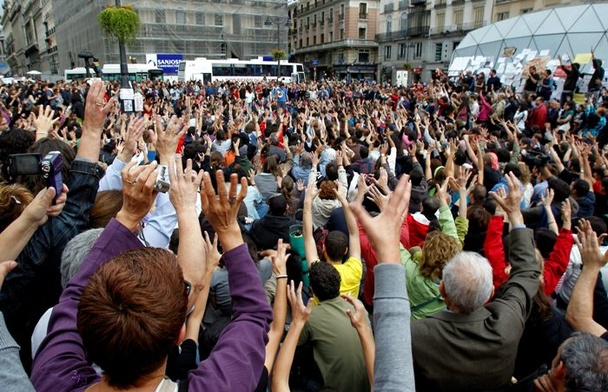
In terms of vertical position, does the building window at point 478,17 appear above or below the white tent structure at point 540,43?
above

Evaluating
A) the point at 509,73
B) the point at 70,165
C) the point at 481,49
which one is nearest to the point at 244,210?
the point at 70,165

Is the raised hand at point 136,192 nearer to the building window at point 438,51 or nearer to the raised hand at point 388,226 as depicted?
the raised hand at point 388,226

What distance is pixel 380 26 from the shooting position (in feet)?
187

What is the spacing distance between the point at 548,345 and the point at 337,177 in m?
3.54

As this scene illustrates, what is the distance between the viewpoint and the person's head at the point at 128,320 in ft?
3.62

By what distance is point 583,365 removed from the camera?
163 cm

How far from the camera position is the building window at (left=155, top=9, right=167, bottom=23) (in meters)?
43.1

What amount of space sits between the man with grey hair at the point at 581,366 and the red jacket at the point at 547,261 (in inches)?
53.5

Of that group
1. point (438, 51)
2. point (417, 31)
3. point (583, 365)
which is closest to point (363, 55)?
point (417, 31)

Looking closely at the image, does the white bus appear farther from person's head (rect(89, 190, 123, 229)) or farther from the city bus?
person's head (rect(89, 190, 123, 229))

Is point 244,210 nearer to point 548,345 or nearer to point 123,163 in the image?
point 123,163

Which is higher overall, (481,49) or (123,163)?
(481,49)

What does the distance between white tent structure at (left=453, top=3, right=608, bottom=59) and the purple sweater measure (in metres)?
20.8

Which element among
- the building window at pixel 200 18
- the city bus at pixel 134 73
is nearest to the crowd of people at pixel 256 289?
the city bus at pixel 134 73
